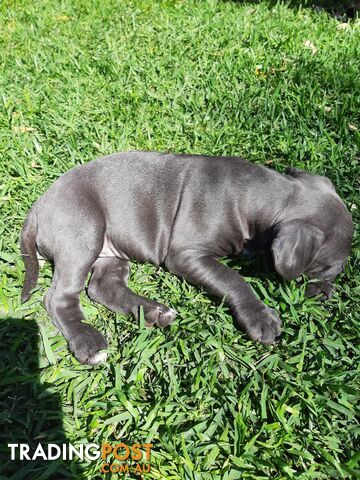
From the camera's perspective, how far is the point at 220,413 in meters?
2.79

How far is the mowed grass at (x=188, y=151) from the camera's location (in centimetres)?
272

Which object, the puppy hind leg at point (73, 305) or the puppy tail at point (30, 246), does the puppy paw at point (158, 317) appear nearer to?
the puppy hind leg at point (73, 305)

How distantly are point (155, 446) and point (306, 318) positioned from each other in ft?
4.17

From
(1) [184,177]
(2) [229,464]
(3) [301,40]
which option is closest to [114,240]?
(1) [184,177]

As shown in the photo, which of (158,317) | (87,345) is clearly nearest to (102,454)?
(87,345)

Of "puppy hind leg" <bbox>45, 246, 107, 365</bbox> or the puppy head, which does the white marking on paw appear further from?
the puppy head

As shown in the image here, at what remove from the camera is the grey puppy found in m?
3.31

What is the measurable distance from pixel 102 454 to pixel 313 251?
5.54 feet

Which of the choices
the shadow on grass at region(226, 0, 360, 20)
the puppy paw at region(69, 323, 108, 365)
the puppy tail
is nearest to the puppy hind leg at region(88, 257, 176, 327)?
the puppy paw at region(69, 323, 108, 365)

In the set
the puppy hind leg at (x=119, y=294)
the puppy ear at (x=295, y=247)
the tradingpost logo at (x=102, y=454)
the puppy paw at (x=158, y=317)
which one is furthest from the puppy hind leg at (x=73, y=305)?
the puppy ear at (x=295, y=247)

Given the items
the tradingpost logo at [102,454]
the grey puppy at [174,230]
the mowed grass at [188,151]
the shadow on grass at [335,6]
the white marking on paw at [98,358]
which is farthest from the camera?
the shadow on grass at [335,6]

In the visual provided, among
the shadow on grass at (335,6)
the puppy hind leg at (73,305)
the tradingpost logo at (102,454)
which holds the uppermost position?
the shadow on grass at (335,6)

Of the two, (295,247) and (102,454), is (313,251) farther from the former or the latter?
(102,454)

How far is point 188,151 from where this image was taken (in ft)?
15.6
